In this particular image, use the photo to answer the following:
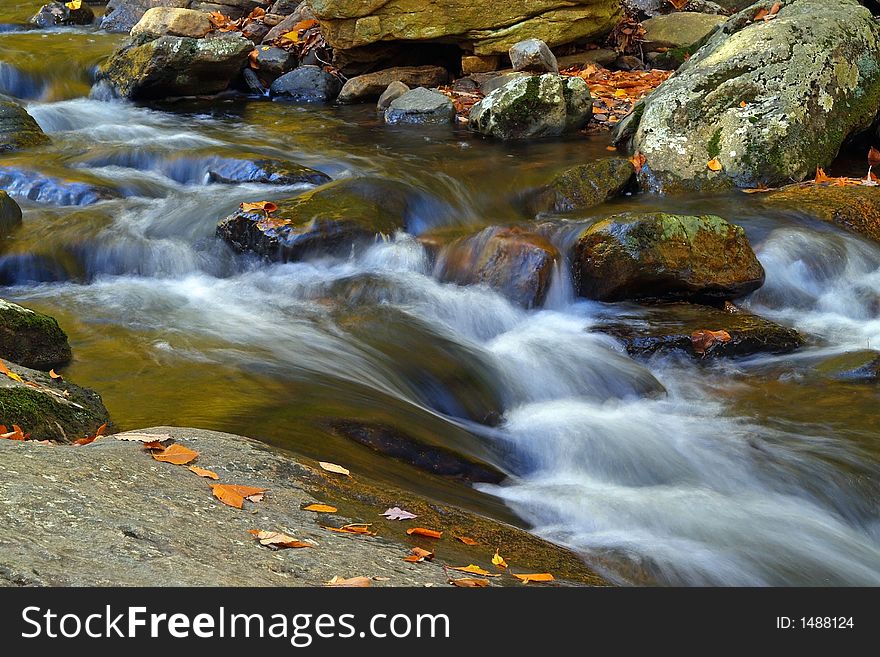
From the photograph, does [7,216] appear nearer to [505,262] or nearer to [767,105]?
[505,262]

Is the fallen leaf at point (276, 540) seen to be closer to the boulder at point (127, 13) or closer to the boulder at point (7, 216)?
the boulder at point (7, 216)

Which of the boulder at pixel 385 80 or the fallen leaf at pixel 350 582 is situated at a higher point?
the boulder at pixel 385 80

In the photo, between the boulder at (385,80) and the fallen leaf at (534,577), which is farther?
the boulder at (385,80)

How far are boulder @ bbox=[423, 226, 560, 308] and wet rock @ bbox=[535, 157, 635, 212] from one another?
98cm

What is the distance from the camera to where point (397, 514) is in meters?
3.33

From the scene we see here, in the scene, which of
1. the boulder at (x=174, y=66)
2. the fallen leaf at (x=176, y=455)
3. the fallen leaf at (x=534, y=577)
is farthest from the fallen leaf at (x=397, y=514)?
the boulder at (x=174, y=66)

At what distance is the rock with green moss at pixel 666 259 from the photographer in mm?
6672

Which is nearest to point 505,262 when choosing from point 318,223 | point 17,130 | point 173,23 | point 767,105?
point 318,223

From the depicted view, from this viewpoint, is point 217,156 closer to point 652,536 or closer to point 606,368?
point 606,368

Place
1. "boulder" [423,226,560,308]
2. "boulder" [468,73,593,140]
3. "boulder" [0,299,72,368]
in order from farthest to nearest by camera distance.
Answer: "boulder" [468,73,593,140]
"boulder" [423,226,560,308]
"boulder" [0,299,72,368]

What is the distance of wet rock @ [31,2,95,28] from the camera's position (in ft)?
51.4

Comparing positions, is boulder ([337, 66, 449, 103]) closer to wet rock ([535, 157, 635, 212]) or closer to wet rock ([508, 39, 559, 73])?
wet rock ([508, 39, 559, 73])

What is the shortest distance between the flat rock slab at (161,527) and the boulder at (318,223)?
4029 millimetres

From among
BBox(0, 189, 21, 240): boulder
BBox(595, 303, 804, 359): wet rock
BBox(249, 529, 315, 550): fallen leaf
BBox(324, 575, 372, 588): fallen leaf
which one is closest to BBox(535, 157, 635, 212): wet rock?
BBox(595, 303, 804, 359): wet rock
